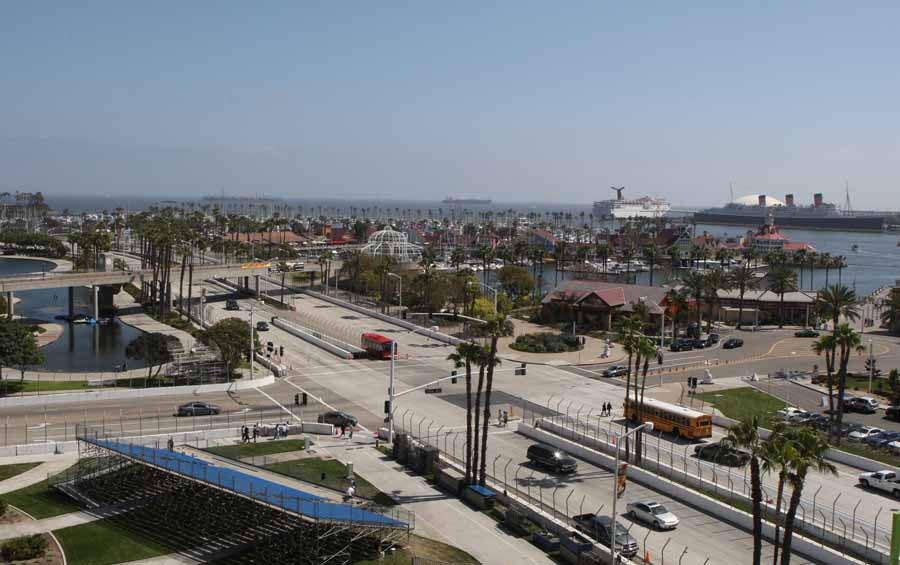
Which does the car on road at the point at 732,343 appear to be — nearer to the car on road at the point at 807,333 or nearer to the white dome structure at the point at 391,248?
the car on road at the point at 807,333

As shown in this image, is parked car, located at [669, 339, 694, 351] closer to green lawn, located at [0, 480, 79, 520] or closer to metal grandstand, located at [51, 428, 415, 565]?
metal grandstand, located at [51, 428, 415, 565]

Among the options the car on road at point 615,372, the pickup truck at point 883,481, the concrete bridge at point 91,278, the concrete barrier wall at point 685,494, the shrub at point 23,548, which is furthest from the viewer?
the concrete bridge at point 91,278

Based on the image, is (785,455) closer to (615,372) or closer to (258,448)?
(258,448)

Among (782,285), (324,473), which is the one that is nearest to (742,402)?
(324,473)

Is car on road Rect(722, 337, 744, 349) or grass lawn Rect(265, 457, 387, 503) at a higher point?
car on road Rect(722, 337, 744, 349)

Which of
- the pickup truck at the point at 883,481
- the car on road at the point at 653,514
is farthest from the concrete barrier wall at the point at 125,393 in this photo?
the pickup truck at the point at 883,481

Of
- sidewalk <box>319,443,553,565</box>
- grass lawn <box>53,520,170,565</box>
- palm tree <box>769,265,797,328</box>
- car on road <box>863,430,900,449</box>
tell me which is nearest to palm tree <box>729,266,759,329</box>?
palm tree <box>769,265,797,328</box>

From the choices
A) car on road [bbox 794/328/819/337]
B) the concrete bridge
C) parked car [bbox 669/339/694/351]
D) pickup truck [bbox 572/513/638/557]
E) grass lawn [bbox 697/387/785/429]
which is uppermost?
the concrete bridge
